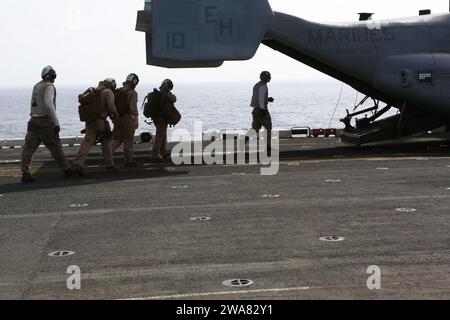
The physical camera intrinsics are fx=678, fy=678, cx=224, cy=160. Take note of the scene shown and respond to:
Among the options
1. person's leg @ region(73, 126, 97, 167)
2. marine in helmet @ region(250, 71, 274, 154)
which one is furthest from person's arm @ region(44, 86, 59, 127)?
marine in helmet @ region(250, 71, 274, 154)

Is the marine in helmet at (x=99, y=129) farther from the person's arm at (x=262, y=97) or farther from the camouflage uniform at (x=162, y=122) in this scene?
the person's arm at (x=262, y=97)

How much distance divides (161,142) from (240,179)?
406cm

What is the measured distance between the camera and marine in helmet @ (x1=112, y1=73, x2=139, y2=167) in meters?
14.7

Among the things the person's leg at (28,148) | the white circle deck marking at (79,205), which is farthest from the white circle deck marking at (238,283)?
the person's leg at (28,148)

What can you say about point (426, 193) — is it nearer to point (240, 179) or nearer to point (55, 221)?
point (240, 179)

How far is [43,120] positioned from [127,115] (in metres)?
2.47

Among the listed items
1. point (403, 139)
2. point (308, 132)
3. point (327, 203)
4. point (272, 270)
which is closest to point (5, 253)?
point (272, 270)

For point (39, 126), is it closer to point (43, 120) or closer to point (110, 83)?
point (43, 120)

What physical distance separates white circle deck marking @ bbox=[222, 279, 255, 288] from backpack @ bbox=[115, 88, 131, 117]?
8945mm

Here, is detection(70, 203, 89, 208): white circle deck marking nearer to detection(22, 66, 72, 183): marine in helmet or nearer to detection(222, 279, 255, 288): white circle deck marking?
detection(22, 66, 72, 183): marine in helmet

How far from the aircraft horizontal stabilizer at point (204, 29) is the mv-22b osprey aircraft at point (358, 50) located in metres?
0.02

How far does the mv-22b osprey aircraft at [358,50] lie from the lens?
15.8 meters

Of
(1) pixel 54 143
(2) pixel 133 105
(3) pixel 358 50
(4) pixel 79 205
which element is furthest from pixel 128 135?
(3) pixel 358 50

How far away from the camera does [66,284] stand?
20.8 feet
